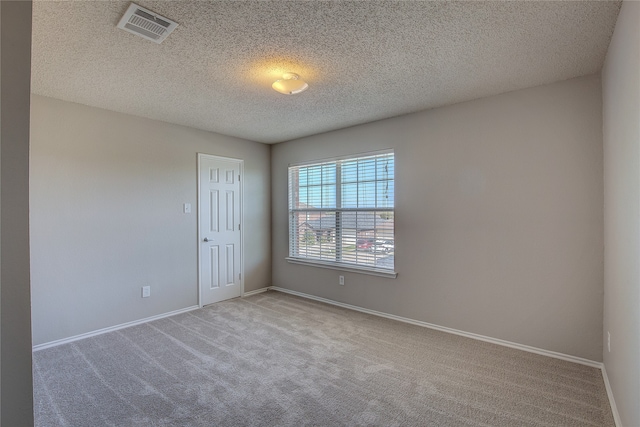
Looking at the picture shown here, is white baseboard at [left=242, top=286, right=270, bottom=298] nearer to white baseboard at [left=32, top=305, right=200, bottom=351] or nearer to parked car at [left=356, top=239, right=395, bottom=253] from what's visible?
white baseboard at [left=32, top=305, right=200, bottom=351]

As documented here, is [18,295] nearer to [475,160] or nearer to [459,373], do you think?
[459,373]

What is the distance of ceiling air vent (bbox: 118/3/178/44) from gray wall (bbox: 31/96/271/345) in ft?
6.25

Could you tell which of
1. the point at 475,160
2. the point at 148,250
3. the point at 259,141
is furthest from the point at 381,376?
the point at 259,141

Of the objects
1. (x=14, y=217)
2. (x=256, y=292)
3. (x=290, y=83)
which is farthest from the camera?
(x=256, y=292)

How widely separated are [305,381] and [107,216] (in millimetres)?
2834

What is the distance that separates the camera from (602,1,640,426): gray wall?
1.53 metres

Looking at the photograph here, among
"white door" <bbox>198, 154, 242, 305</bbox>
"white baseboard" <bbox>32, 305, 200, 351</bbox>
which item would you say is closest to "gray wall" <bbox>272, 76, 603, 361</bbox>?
"white door" <bbox>198, 154, 242, 305</bbox>

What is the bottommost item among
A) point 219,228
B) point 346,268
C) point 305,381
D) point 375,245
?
point 305,381

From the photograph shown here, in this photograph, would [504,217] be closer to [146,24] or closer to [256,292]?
[146,24]

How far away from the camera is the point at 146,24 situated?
1.91 metres

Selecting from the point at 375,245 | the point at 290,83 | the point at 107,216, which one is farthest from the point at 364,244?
the point at 107,216

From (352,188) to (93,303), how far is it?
10.9 ft

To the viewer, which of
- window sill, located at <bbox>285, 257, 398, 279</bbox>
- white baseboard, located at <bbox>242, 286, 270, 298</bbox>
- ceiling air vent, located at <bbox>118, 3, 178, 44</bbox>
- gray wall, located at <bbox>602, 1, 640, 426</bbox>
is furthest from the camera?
white baseboard, located at <bbox>242, 286, 270, 298</bbox>

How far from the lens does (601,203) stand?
256cm
